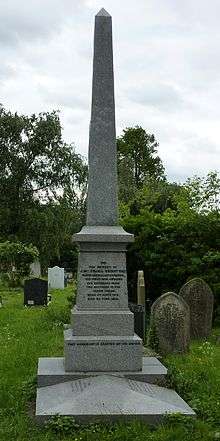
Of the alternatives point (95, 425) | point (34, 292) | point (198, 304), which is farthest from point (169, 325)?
point (34, 292)

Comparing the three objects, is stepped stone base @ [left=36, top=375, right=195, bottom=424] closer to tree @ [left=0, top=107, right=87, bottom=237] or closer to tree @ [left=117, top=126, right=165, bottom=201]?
tree @ [left=0, top=107, right=87, bottom=237]

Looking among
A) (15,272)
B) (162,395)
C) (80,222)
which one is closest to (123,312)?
(162,395)

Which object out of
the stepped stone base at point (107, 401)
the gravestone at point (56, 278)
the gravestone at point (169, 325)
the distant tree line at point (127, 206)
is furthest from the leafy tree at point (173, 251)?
the gravestone at point (56, 278)

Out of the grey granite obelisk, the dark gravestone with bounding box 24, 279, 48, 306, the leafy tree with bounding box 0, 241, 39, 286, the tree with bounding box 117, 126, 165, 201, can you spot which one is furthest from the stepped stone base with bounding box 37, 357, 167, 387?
the tree with bounding box 117, 126, 165, 201

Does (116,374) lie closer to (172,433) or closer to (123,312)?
(123,312)

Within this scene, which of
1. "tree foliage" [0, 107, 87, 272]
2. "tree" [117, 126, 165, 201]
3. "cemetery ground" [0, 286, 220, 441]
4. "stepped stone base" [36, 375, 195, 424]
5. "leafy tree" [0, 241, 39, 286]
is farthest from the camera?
"tree" [117, 126, 165, 201]

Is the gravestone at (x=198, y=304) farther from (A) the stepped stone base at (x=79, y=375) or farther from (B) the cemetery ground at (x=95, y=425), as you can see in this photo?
(A) the stepped stone base at (x=79, y=375)

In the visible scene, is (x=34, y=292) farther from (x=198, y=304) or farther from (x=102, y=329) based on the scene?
(x=102, y=329)

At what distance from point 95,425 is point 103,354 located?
166 centimetres

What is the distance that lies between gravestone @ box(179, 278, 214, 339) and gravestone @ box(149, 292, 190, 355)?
6.54 ft

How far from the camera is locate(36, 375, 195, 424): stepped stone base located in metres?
6.11

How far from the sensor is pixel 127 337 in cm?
777

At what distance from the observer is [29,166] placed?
125ft

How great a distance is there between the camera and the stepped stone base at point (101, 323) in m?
7.79
